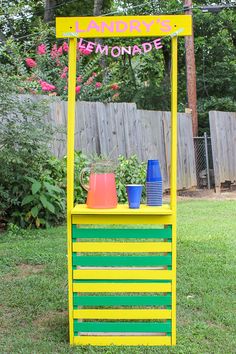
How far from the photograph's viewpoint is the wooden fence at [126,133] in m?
8.55

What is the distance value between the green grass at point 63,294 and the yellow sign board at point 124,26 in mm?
2013

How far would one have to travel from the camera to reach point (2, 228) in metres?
6.69

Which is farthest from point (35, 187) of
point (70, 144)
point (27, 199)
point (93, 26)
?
point (93, 26)

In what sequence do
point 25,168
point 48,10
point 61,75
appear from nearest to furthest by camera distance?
point 25,168, point 61,75, point 48,10

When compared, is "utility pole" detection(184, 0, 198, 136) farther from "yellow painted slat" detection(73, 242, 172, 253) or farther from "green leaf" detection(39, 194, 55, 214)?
"yellow painted slat" detection(73, 242, 172, 253)

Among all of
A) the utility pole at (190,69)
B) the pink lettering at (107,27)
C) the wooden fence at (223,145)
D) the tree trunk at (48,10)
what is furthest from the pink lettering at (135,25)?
the tree trunk at (48,10)

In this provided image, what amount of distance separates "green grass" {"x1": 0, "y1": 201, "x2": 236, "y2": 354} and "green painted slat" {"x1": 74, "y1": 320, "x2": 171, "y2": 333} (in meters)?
0.12

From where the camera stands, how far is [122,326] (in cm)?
320

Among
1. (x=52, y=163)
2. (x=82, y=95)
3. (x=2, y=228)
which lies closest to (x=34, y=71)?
(x=82, y=95)

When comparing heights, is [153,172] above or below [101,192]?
above

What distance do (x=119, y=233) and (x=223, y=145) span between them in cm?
899

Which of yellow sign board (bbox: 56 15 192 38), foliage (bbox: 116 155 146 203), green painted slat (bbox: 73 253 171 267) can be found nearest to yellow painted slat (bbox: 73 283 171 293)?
green painted slat (bbox: 73 253 171 267)

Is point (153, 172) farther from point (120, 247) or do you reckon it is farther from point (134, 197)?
point (120, 247)

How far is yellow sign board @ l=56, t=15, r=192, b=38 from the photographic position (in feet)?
9.98
